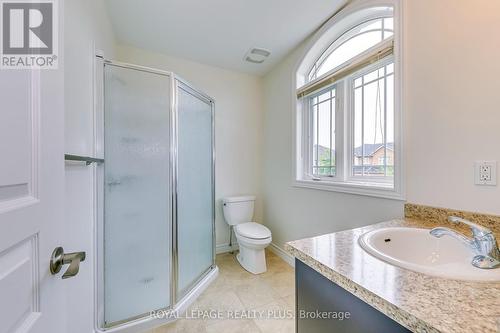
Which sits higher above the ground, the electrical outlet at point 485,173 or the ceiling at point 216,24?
the ceiling at point 216,24

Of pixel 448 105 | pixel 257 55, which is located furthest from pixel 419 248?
pixel 257 55

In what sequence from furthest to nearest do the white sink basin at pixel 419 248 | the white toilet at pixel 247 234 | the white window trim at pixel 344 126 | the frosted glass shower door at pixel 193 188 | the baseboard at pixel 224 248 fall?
the baseboard at pixel 224 248, the white toilet at pixel 247 234, the frosted glass shower door at pixel 193 188, the white window trim at pixel 344 126, the white sink basin at pixel 419 248

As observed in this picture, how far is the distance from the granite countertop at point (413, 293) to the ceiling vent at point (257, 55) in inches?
86.9

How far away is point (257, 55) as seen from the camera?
2.38m

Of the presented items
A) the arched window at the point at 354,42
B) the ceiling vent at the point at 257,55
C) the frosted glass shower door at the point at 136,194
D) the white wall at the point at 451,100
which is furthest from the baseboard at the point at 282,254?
the ceiling vent at the point at 257,55

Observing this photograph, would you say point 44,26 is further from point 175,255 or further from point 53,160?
point 175,255

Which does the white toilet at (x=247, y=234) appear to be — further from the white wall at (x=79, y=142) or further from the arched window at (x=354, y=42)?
the arched window at (x=354, y=42)

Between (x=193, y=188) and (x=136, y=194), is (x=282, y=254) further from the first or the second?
(x=136, y=194)

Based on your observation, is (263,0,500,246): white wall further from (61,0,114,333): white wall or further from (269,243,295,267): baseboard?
(61,0,114,333): white wall

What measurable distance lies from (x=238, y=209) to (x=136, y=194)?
4.23 feet

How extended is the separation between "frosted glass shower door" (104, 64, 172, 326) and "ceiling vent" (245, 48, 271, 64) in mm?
1120

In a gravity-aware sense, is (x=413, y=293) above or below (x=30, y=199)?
below

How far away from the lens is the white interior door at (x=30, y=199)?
38 cm

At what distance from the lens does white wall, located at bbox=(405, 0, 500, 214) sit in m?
0.98
